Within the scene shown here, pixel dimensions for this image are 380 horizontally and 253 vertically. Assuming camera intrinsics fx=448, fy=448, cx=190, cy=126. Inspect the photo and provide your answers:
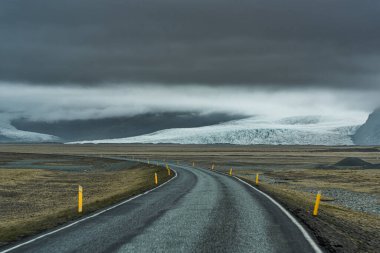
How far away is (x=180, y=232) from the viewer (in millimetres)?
14562

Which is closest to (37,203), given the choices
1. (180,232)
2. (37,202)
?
(37,202)

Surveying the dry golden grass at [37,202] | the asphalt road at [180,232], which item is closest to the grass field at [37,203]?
the dry golden grass at [37,202]

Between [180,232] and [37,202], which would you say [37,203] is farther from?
[180,232]

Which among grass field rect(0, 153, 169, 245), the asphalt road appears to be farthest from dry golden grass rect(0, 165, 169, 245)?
the asphalt road

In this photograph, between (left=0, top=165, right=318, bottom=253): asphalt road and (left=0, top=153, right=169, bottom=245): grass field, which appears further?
(left=0, top=153, right=169, bottom=245): grass field

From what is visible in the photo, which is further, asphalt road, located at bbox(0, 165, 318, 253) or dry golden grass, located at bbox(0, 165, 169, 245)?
dry golden grass, located at bbox(0, 165, 169, 245)

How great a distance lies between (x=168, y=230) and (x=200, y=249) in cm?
305

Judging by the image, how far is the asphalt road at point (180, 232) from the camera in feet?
40.5

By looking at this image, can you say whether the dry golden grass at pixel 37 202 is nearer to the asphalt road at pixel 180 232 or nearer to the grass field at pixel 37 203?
the grass field at pixel 37 203

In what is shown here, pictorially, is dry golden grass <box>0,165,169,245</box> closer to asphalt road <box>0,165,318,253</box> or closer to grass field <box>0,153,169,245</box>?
grass field <box>0,153,169,245</box>

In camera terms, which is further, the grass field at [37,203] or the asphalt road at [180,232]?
the grass field at [37,203]

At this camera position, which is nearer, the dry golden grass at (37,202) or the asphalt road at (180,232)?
the asphalt road at (180,232)

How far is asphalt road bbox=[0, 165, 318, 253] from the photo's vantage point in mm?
12338

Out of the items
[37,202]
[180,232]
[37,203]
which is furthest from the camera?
[37,202]
